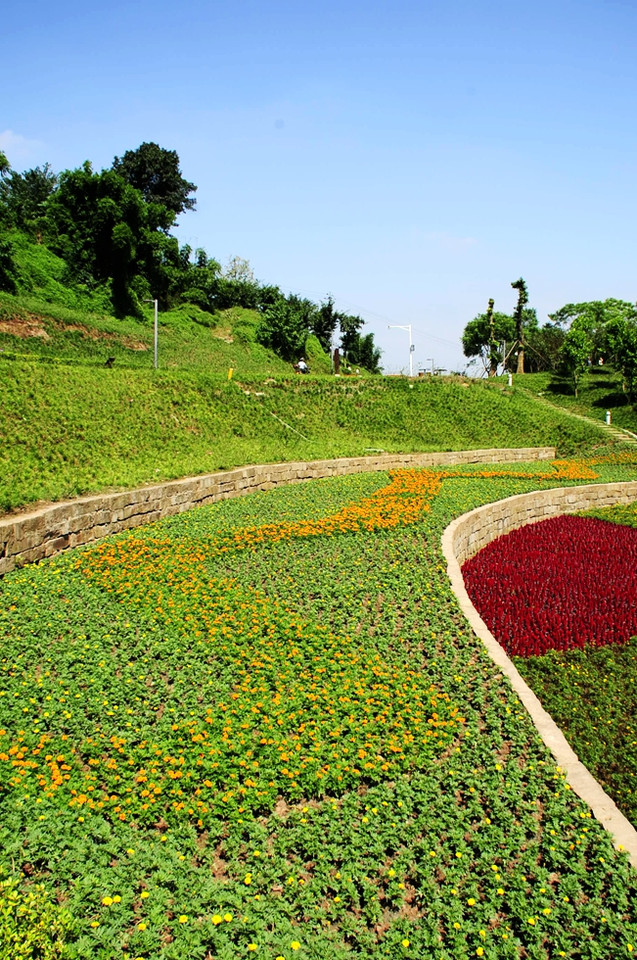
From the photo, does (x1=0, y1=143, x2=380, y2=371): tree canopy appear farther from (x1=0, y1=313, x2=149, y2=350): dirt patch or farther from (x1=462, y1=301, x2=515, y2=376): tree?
(x1=462, y1=301, x2=515, y2=376): tree

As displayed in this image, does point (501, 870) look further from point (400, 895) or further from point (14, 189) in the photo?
point (14, 189)

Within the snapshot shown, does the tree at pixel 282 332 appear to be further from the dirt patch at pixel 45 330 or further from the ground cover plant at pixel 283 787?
the ground cover plant at pixel 283 787

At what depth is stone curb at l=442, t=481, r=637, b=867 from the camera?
451 centimetres

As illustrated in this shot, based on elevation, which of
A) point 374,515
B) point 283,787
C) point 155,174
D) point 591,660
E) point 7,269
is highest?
point 155,174

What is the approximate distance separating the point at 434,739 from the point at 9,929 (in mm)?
3107

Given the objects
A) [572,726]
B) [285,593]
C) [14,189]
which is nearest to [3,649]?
[285,593]

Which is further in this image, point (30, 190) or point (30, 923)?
point (30, 190)

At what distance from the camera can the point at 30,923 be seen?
10.8 feet

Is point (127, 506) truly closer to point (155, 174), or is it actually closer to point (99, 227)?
point (99, 227)

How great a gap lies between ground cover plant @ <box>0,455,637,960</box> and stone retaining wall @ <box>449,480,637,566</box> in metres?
4.47

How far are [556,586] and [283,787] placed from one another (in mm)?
7838

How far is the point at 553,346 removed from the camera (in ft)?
240

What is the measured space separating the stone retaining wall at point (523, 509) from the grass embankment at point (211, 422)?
6.27 m

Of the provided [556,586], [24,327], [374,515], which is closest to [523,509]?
[374,515]
